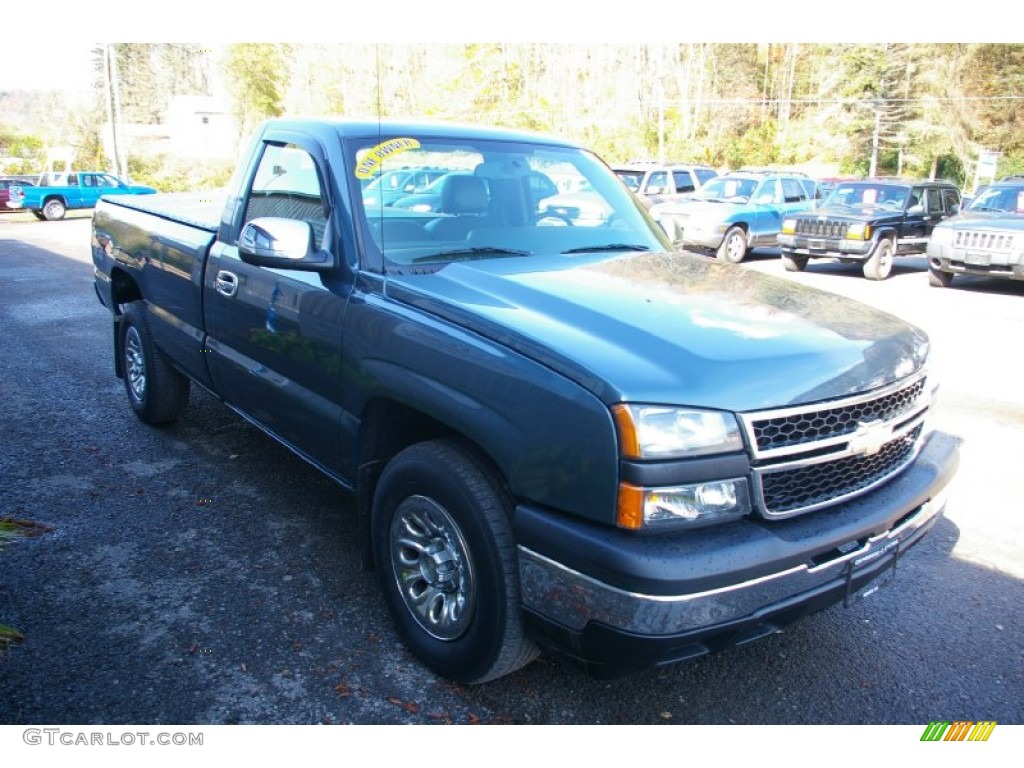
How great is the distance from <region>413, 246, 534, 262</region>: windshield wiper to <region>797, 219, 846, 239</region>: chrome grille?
40.3 ft

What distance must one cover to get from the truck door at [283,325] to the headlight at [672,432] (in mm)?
1437

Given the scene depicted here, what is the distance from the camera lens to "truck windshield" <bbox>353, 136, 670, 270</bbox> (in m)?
3.30

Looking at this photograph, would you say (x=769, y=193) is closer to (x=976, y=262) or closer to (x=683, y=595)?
(x=976, y=262)

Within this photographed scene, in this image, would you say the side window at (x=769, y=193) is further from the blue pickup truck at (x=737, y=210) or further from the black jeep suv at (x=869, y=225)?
the black jeep suv at (x=869, y=225)

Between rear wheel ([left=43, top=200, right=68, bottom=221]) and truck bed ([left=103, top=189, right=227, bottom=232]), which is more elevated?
truck bed ([left=103, top=189, right=227, bottom=232])

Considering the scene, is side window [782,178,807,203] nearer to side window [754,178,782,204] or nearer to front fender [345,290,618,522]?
side window [754,178,782,204]

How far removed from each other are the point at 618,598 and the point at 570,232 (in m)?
1.97

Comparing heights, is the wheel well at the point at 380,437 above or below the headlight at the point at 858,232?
below

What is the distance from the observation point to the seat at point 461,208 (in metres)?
3.41

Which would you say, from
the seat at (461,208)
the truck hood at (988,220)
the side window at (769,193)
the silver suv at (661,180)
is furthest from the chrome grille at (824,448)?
the silver suv at (661,180)

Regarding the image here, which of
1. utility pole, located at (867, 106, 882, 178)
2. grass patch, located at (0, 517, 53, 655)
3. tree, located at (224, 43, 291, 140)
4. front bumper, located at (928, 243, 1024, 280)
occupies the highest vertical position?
tree, located at (224, 43, 291, 140)

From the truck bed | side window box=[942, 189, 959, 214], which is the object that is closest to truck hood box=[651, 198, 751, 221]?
side window box=[942, 189, 959, 214]

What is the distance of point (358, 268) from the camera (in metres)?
3.12

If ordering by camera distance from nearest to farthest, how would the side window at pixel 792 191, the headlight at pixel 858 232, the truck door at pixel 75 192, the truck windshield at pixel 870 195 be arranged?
the headlight at pixel 858 232 → the truck windshield at pixel 870 195 → the side window at pixel 792 191 → the truck door at pixel 75 192
